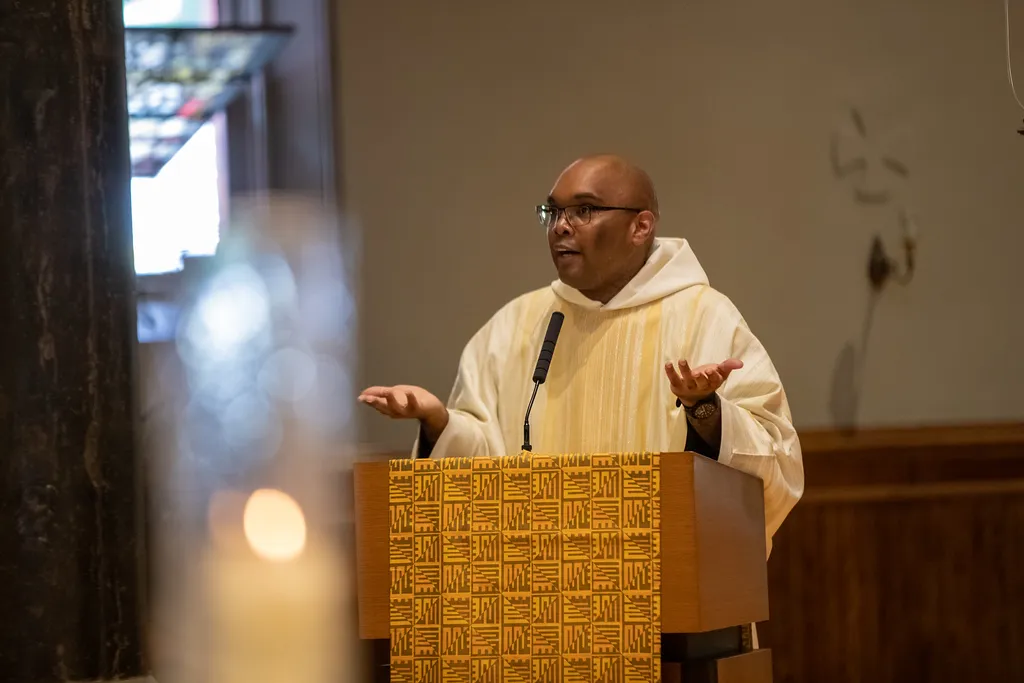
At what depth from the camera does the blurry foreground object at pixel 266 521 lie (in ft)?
6.56

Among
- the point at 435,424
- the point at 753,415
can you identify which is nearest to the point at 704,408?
the point at 753,415

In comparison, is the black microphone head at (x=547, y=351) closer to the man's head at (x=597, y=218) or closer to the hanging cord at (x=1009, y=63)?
the man's head at (x=597, y=218)

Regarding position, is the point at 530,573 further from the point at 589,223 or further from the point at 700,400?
the point at 589,223

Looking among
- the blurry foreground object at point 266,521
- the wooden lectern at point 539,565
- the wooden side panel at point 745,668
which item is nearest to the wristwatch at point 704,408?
the wooden lectern at point 539,565

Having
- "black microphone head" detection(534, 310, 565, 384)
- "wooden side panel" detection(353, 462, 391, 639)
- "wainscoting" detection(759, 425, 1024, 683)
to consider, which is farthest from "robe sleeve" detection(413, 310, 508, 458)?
"wainscoting" detection(759, 425, 1024, 683)

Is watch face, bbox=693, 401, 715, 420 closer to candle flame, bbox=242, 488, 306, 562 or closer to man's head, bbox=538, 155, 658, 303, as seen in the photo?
man's head, bbox=538, 155, 658, 303

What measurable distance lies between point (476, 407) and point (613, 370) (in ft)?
1.33

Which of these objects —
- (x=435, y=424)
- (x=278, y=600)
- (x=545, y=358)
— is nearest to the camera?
(x=278, y=600)

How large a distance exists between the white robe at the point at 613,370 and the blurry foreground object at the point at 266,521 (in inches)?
32.8

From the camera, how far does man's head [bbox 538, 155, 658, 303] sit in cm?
377

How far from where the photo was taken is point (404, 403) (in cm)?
320

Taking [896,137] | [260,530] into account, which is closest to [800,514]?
[896,137]

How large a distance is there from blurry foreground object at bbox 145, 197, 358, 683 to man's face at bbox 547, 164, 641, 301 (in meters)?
0.88

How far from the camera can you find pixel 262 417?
2.31m
